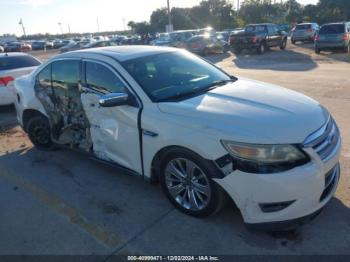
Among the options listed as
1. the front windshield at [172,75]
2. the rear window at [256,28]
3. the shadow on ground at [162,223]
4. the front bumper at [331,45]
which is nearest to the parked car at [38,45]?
the rear window at [256,28]

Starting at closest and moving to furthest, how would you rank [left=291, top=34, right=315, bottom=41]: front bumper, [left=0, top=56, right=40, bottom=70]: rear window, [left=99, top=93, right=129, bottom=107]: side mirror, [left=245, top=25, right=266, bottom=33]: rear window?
[left=99, top=93, right=129, bottom=107]: side mirror < [left=0, top=56, right=40, bottom=70]: rear window < [left=245, top=25, right=266, bottom=33]: rear window < [left=291, top=34, right=315, bottom=41]: front bumper

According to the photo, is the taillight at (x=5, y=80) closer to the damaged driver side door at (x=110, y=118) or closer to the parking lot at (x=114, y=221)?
the parking lot at (x=114, y=221)

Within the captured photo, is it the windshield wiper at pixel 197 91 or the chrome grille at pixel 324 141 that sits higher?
the windshield wiper at pixel 197 91

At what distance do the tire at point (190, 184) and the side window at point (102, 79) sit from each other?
3.37 ft

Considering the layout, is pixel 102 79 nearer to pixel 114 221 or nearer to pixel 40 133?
pixel 114 221

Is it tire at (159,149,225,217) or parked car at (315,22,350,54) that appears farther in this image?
parked car at (315,22,350,54)

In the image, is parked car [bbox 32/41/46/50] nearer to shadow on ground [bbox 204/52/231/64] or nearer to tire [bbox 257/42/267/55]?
shadow on ground [bbox 204/52/231/64]

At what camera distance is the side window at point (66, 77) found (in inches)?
183

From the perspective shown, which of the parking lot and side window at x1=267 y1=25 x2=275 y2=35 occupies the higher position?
side window at x1=267 y1=25 x2=275 y2=35

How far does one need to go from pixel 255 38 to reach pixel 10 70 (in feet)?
53.3

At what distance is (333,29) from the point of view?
20.2m

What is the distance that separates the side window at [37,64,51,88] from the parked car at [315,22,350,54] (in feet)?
61.8

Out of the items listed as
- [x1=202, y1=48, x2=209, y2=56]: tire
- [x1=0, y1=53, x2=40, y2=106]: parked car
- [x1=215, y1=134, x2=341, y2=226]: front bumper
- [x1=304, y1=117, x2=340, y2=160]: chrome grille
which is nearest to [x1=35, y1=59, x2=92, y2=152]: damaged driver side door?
[x1=215, y1=134, x2=341, y2=226]: front bumper

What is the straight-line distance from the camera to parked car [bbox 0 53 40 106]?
8500 mm
